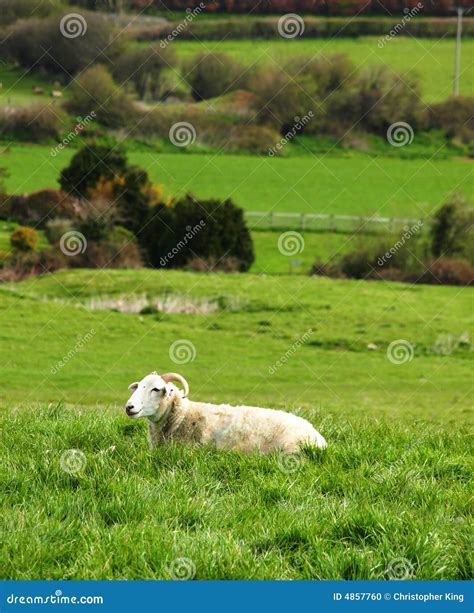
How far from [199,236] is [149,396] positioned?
26.5m

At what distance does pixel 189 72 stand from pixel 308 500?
114ft

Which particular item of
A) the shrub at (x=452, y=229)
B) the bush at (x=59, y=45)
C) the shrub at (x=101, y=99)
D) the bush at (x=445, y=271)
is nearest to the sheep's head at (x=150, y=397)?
the bush at (x=59, y=45)

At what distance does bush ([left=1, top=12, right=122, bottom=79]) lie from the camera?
130 ft

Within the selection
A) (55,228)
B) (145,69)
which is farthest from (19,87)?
(55,228)

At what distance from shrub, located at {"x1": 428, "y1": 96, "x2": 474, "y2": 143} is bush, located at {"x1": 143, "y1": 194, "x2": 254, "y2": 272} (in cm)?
1134

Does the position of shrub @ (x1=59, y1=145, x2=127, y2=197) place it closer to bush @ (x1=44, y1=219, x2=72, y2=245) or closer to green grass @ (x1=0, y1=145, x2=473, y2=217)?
bush @ (x1=44, y1=219, x2=72, y2=245)

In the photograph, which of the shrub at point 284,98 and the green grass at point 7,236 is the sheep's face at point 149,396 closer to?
the green grass at point 7,236

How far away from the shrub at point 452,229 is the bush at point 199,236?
846 centimetres

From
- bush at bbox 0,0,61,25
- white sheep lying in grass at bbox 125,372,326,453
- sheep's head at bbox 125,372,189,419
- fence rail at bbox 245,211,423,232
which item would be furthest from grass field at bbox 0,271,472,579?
bush at bbox 0,0,61,25

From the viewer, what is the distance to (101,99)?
134 feet

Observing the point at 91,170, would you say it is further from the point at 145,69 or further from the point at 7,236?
the point at 145,69

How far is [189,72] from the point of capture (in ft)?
138

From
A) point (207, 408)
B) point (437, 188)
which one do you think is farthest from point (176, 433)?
point (437, 188)

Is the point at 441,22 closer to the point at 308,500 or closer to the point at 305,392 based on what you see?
the point at 305,392
